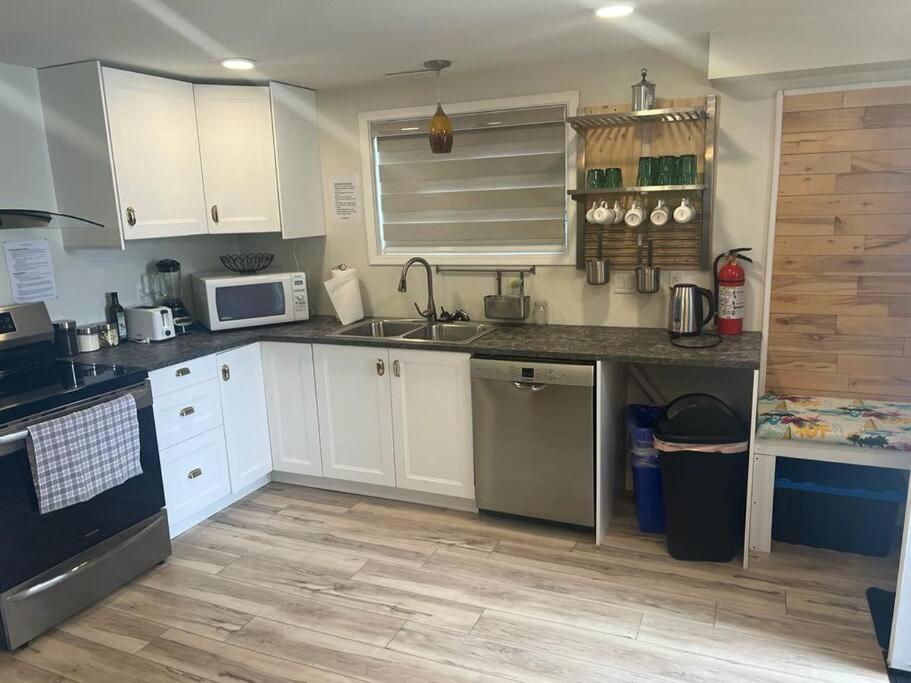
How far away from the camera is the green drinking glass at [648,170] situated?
303 cm

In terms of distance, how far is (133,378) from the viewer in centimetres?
Answer: 273

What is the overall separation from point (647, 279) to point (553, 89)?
1037 mm

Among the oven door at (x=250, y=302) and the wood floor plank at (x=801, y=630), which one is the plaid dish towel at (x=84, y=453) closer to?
the oven door at (x=250, y=302)

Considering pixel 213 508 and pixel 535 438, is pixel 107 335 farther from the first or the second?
pixel 535 438

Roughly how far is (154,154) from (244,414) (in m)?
1.34

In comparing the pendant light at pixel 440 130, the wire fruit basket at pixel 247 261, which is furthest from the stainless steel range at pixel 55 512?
the pendant light at pixel 440 130

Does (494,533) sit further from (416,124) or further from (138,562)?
(416,124)

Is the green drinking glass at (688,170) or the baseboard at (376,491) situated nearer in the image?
the green drinking glass at (688,170)

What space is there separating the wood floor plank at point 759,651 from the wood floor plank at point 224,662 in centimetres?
108

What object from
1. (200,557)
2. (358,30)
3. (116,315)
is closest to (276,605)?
(200,557)

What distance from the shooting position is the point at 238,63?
3070 millimetres

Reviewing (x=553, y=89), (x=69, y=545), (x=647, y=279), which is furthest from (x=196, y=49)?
(x=647, y=279)

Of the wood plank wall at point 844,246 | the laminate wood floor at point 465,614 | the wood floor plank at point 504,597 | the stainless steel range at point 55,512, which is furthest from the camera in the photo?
the wood plank wall at point 844,246

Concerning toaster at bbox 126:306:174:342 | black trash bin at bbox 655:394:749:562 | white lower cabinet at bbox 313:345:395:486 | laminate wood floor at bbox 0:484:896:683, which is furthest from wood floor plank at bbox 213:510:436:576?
black trash bin at bbox 655:394:749:562
